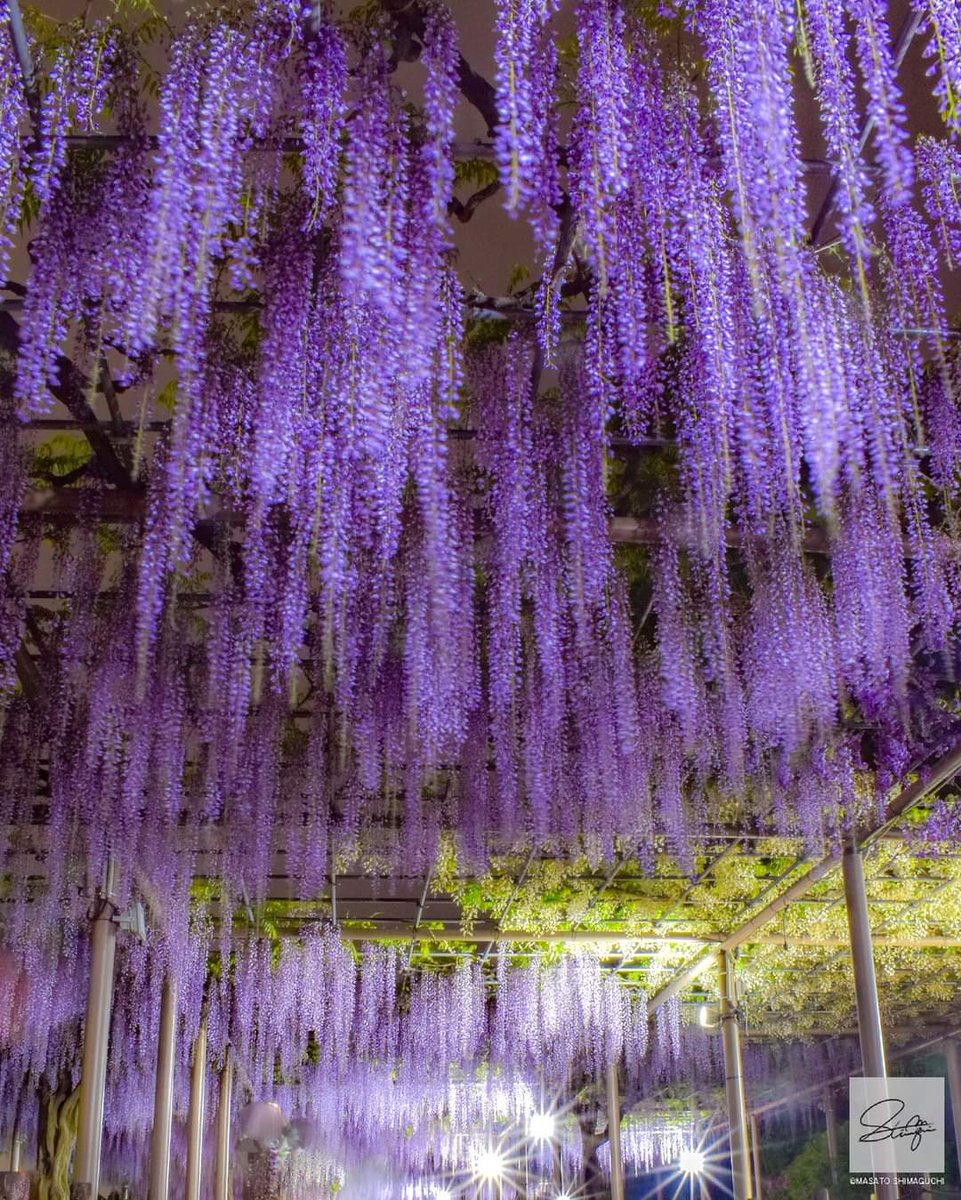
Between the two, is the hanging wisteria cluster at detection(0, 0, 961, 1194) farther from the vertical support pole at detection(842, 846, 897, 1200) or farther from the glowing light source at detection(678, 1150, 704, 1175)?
the glowing light source at detection(678, 1150, 704, 1175)

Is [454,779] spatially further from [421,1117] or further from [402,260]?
[421,1117]

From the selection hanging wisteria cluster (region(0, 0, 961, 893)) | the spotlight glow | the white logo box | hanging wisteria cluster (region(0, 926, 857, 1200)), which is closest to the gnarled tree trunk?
hanging wisteria cluster (region(0, 926, 857, 1200))

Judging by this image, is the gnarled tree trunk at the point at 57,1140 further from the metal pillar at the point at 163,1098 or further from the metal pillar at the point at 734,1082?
the metal pillar at the point at 734,1082

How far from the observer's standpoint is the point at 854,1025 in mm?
15648

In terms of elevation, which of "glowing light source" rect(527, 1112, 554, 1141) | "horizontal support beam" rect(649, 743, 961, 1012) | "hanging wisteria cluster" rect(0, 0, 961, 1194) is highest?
"hanging wisteria cluster" rect(0, 0, 961, 1194)

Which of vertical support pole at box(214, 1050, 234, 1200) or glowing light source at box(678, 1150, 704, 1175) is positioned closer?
vertical support pole at box(214, 1050, 234, 1200)

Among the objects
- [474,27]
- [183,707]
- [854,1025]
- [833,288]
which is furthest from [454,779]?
[854,1025]

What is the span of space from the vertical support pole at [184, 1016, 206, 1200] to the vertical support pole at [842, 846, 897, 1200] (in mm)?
6061

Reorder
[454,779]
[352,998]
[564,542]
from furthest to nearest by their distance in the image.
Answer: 1. [352,998]
2. [454,779]
3. [564,542]

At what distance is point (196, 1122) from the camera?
412 inches

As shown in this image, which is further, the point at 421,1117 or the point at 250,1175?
the point at 421,1117

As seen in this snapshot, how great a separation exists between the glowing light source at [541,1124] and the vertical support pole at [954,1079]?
19.8 feet

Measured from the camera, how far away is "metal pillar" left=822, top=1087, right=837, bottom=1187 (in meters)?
15.8

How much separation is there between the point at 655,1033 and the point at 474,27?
13.9 metres
